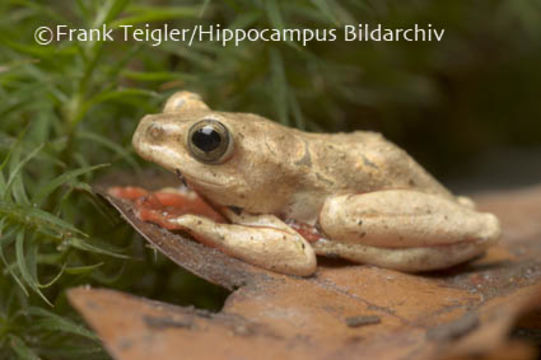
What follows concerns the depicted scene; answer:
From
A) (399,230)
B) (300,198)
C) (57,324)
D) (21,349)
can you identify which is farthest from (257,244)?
(21,349)

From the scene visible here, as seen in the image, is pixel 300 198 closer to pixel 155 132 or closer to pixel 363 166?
pixel 363 166

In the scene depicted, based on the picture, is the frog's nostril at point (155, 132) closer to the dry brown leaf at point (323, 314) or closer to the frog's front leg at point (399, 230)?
the dry brown leaf at point (323, 314)

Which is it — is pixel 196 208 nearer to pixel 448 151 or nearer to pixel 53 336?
pixel 53 336

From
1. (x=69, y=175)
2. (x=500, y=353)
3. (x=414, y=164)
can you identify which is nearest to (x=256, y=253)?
(x=69, y=175)

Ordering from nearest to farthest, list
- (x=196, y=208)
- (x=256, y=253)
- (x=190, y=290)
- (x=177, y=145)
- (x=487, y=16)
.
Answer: (x=256, y=253) → (x=177, y=145) → (x=196, y=208) → (x=190, y=290) → (x=487, y=16)

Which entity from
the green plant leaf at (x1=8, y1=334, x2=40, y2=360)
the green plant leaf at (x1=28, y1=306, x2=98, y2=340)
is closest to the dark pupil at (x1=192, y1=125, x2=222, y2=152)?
the green plant leaf at (x1=28, y1=306, x2=98, y2=340)

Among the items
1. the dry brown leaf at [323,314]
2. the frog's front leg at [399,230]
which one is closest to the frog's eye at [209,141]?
the dry brown leaf at [323,314]
